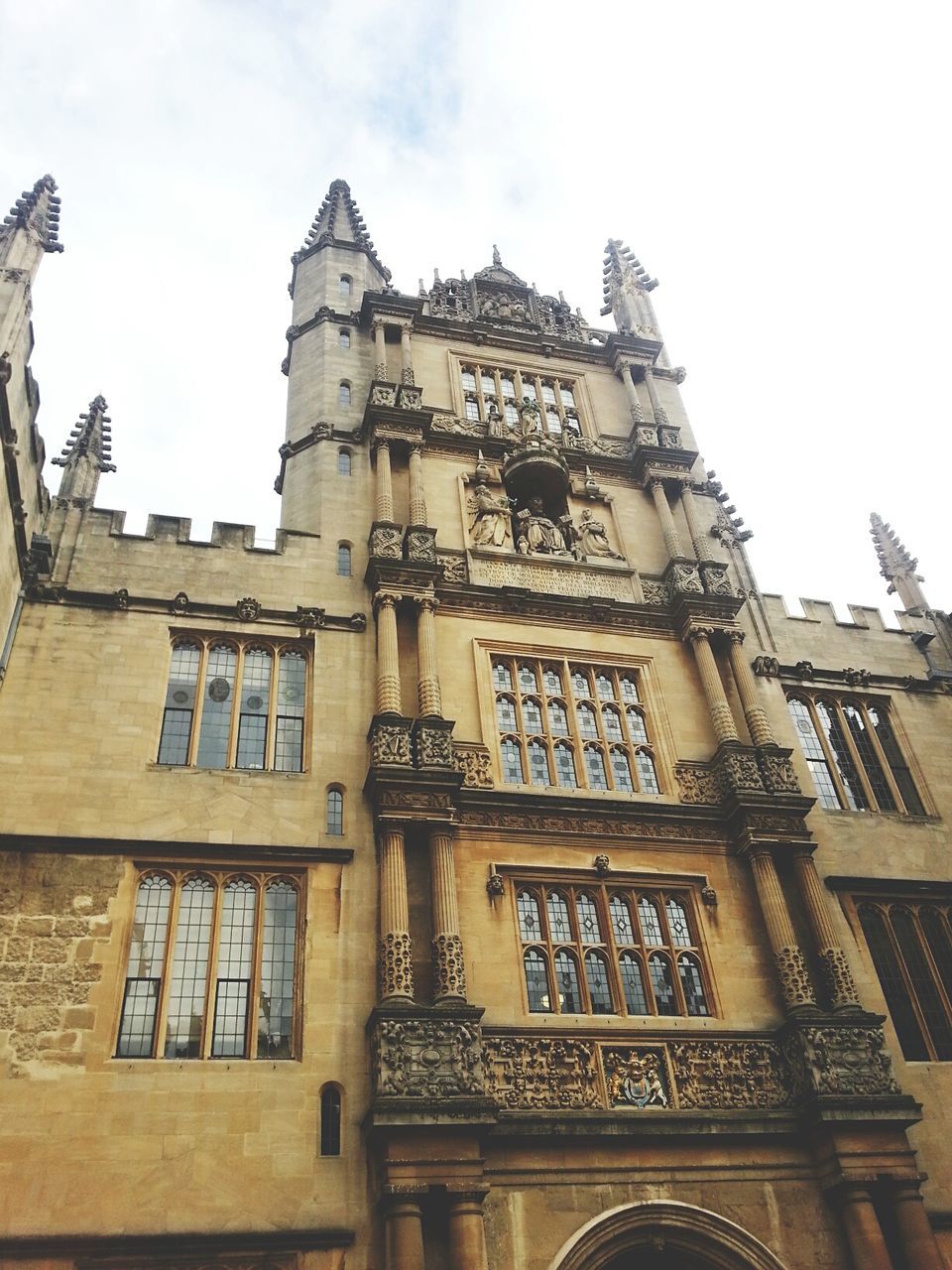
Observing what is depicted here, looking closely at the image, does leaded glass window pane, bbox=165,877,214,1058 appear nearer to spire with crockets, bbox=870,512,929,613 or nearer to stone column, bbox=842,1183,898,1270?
stone column, bbox=842,1183,898,1270

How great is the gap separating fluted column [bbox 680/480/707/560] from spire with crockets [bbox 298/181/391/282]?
11.7 metres

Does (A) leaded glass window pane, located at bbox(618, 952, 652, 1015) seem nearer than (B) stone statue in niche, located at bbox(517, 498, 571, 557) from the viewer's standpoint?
Yes

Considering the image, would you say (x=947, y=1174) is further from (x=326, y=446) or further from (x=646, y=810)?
(x=326, y=446)

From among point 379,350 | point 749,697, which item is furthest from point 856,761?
point 379,350

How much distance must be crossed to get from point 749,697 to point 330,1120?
441 inches

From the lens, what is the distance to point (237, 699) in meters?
18.1

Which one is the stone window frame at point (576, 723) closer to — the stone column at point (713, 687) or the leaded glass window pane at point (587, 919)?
the stone column at point (713, 687)

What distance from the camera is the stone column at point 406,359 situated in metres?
24.3

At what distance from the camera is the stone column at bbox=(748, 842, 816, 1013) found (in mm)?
15875

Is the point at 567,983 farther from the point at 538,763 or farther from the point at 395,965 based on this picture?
the point at 538,763

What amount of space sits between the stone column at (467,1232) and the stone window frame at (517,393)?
56.9 ft

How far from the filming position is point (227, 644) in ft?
61.9

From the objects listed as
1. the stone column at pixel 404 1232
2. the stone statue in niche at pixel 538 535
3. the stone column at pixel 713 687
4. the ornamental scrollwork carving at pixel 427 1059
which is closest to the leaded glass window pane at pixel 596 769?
the stone column at pixel 713 687

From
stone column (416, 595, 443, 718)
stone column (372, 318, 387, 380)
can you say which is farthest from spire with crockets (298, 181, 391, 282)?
stone column (416, 595, 443, 718)
